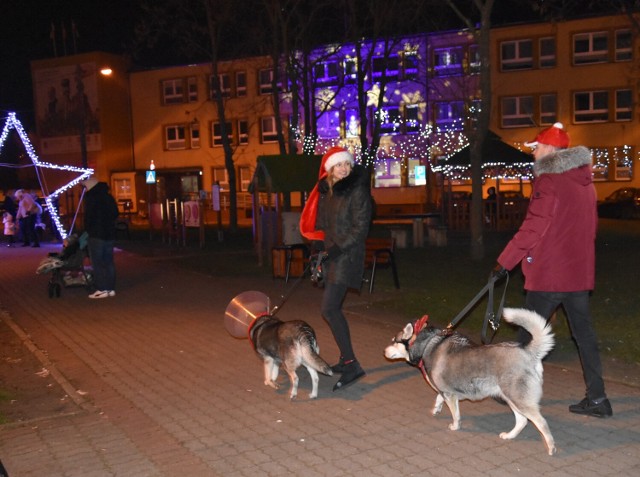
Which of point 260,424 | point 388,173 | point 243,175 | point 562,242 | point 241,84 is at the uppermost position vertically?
point 241,84

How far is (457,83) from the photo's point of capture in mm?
38531

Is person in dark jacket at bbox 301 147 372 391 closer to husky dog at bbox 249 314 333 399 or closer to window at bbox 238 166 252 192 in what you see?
husky dog at bbox 249 314 333 399

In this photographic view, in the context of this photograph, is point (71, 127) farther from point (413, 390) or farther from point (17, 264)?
point (413, 390)

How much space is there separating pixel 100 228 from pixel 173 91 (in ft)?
129

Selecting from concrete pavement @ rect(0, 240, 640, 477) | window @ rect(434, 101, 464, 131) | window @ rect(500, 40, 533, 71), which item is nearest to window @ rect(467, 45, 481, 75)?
window @ rect(500, 40, 533, 71)

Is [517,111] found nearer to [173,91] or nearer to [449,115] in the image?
[449,115]

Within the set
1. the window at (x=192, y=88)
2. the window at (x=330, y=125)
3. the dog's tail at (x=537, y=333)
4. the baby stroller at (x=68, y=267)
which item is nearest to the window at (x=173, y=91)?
the window at (x=192, y=88)

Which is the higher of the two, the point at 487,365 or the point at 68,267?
the point at 68,267

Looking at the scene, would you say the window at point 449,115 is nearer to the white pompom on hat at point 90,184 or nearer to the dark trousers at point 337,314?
the white pompom on hat at point 90,184

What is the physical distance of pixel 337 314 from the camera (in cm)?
663

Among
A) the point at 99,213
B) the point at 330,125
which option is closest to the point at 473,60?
the point at 330,125

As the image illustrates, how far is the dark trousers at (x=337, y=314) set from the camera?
655 cm

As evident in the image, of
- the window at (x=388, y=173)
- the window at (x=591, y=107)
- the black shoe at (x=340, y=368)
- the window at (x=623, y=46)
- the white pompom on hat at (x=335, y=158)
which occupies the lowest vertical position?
the black shoe at (x=340, y=368)

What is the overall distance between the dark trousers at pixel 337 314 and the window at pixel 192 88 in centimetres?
4390
